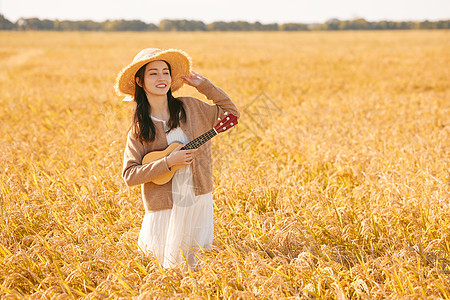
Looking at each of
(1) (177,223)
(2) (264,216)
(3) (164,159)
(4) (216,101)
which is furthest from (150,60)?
(2) (264,216)

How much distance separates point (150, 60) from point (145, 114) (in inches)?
13.7

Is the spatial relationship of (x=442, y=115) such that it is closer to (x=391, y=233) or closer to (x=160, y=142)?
(x=391, y=233)

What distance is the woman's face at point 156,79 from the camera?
2.48m

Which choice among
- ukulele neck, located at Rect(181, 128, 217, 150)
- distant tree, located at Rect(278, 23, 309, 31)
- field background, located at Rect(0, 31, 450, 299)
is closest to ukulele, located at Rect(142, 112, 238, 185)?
ukulele neck, located at Rect(181, 128, 217, 150)

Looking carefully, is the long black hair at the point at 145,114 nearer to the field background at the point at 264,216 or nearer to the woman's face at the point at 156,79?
the woman's face at the point at 156,79

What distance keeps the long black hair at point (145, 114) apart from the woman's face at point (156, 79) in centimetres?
5

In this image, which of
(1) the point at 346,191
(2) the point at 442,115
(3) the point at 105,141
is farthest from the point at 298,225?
(2) the point at 442,115

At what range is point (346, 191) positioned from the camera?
4039mm

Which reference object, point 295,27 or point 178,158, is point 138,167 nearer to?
point 178,158

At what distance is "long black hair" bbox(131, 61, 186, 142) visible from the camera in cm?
246

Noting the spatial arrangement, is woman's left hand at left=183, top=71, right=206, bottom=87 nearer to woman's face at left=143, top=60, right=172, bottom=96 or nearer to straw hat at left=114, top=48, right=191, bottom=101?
straw hat at left=114, top=48, right=191, bottom=101

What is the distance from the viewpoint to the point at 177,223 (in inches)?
101

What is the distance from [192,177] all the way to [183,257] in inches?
21.6

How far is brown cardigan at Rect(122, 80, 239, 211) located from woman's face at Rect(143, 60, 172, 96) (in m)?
0.21
